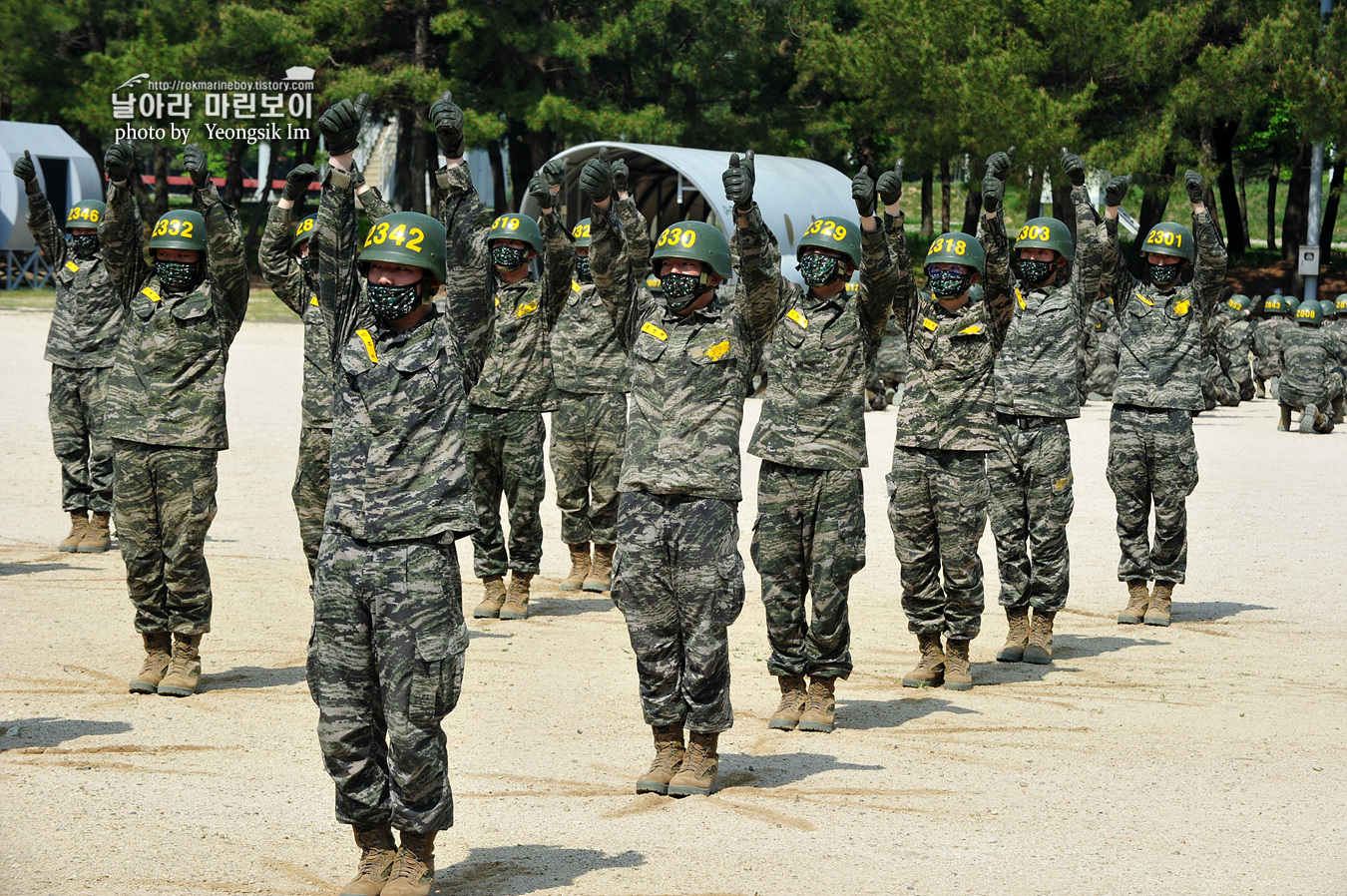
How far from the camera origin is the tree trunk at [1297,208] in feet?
138

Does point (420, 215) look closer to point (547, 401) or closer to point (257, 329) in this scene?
point (547, 401)

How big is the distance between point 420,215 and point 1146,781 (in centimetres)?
420

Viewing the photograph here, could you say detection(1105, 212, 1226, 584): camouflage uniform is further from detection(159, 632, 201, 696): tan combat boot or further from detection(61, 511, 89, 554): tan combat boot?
detection(61, 511, 89, 554): tan combat boot

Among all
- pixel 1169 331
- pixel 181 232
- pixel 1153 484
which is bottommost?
pixel 1153 484

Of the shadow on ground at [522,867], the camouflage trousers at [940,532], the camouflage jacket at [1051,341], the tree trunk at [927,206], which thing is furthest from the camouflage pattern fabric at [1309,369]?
the tree trunk at [927,206]

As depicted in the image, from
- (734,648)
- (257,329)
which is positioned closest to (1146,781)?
(734,648)

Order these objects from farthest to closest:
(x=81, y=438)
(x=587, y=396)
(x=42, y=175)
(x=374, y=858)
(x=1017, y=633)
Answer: (x=42, y=175) < (x=81, y=438) < (x=587, y=396) < (x=1017, y=633) < (x=374, y=858)

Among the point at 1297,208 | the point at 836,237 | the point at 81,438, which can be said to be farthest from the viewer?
the point at 1297,208

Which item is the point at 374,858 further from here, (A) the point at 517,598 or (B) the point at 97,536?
(B) the point at 97,536

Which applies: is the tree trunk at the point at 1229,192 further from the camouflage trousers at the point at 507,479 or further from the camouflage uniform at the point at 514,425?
the camouflage trousers at the point at 507,479

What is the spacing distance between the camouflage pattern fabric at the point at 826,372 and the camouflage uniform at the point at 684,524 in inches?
30.2

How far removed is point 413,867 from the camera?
5145 mm

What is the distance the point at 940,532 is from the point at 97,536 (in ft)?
23.5

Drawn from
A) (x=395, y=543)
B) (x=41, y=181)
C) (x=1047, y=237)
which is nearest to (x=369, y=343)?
(x=395, y=543)
